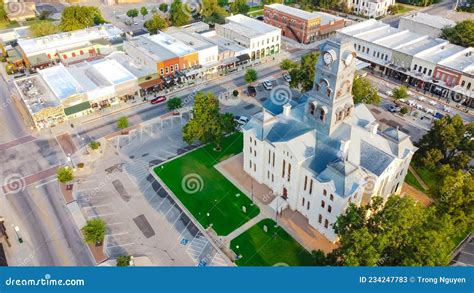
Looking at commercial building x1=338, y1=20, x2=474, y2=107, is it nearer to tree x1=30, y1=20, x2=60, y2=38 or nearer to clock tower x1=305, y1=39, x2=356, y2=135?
clock tower x1=305, y1=39, x2=356, y2=135

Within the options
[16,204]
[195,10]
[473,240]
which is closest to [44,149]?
[16,204]

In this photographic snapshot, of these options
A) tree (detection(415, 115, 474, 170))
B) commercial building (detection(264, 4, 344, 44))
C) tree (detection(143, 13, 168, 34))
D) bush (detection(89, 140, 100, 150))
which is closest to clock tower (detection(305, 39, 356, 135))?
tree (detection(415, 115, 474, 170))

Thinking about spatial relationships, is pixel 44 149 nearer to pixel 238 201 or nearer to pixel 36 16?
pixel 238 201

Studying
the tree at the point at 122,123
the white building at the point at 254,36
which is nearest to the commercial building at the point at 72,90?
the tree at the point at 122,123

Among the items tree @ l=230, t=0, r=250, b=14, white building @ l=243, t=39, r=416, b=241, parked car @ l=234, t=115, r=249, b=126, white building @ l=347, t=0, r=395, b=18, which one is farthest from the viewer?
white building @ l=347, t=0, r=395, b=18

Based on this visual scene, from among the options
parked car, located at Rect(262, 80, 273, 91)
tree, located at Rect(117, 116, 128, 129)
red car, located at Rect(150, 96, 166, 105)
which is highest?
tree, located at Rect(117, 116, 128, 129)

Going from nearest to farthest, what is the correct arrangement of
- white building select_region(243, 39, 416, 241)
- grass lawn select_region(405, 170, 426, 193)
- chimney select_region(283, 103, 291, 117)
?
white building select_region(243, 39, 416, 241) < chimney select_region(283, 103, 291, 117) < grass lawn select_region(405, 170, 426, 193)

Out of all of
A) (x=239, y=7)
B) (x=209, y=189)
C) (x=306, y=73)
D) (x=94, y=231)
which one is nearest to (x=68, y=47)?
(x=239, y=7)

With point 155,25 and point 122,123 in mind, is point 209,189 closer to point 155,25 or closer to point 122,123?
point 122,123
